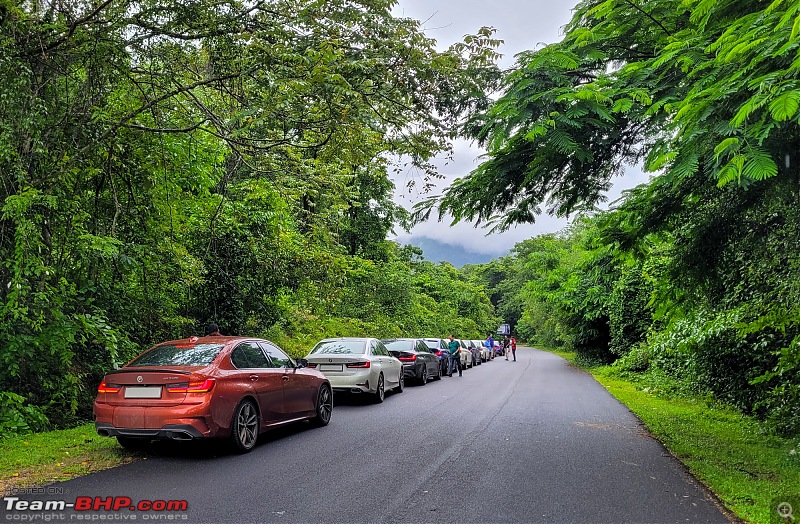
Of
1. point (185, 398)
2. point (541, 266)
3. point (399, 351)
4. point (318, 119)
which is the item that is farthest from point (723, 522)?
point (541, 266)

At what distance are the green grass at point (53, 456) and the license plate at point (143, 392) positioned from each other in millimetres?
785

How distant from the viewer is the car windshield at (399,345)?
18.6 meters

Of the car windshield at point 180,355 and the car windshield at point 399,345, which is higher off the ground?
the car windshield at point 180,355

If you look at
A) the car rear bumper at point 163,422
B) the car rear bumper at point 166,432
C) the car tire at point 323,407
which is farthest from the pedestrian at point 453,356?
the car rear bumper at point 166,432

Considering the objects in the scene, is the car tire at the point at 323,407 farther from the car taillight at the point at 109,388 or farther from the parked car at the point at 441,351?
the parked car at the point at 441,351

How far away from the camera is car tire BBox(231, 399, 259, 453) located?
719 cm

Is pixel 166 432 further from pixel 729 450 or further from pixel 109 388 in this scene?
pixel 729 450

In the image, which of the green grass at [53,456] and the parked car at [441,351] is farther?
the parked car at [441,351]

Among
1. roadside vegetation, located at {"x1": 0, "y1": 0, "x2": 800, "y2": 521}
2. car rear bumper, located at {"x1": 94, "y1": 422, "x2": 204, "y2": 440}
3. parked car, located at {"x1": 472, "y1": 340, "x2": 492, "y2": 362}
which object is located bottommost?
parked car, located at {"x1": 472, "y1": 340, "x2": 492, "y2": 362}

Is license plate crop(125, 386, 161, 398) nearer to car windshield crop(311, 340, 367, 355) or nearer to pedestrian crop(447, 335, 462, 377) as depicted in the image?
car windshield crop(311, 340, 367, 355)

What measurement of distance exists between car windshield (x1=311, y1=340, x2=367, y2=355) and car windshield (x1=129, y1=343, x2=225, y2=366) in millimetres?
5768

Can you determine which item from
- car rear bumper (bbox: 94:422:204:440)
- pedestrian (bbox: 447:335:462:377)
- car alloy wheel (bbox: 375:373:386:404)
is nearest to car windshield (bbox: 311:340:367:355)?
car alloy wheel (bbox: 375:373:386:404)

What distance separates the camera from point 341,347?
13.6 m

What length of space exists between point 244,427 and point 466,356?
75.8ft
